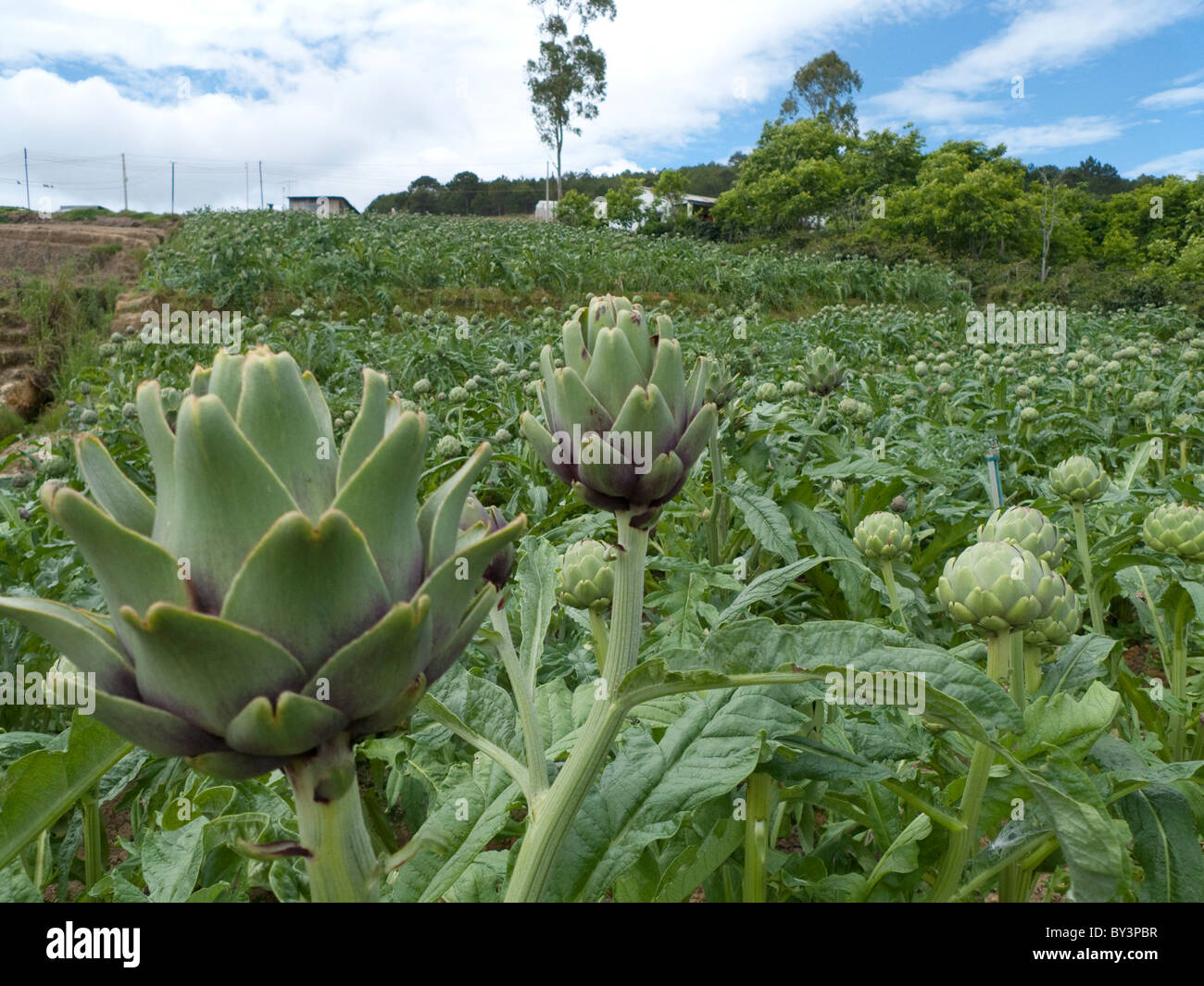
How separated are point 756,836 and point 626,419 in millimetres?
570

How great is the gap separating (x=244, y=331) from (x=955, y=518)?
234 inches

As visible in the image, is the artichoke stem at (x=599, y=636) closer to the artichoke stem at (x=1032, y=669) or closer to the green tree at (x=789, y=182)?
the artichoke stem at (x=1032, y=669)

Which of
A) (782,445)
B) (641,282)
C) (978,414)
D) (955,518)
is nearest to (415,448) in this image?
(955,518)

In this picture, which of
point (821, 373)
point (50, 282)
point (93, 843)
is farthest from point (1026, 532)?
point (50, 282)

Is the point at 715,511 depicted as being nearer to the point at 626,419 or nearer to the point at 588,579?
the point at 588,579

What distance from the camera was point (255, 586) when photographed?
0.50m

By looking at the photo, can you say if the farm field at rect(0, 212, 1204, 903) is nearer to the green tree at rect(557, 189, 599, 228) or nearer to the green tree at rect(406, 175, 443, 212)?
the green tree at rect(557, 189, 599, 228)

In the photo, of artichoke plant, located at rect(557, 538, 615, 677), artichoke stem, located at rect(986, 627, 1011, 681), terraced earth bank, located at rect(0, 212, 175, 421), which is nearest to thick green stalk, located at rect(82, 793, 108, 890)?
artichoke plant, located at rect(557, 538, 615, 677)

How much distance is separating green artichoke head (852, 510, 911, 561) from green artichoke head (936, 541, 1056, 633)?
2.15 ft

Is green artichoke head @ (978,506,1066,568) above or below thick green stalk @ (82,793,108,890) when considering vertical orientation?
above

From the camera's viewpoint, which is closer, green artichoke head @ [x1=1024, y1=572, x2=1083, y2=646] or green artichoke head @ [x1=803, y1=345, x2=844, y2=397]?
green artichoke head @ [x1=1024, y1=572, x2=1083, y2=646]

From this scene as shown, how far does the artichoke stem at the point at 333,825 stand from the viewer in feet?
1.76

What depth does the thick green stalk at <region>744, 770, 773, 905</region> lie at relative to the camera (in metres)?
1.01
